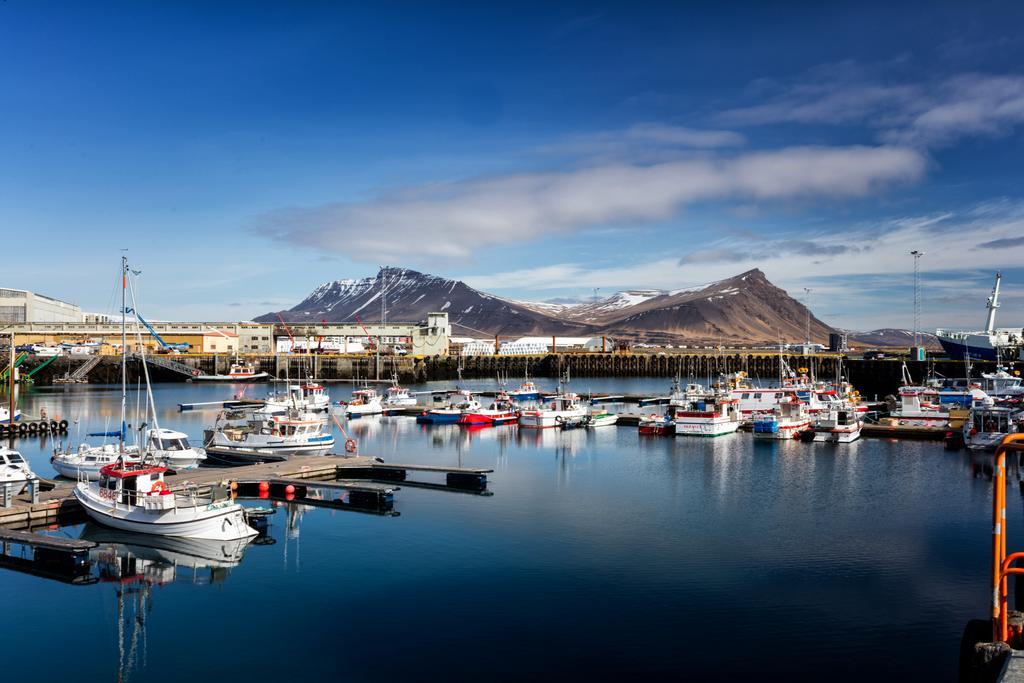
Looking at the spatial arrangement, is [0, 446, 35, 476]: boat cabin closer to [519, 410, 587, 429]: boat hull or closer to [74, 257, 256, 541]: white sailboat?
[74, 257, 256, 541]: white sailboat

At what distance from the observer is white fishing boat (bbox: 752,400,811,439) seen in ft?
159

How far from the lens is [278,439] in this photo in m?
39.4

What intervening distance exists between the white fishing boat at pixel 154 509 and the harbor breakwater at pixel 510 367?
2754 inches

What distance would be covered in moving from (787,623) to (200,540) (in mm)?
15545

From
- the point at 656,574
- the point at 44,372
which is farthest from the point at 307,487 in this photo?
the point at 44,372

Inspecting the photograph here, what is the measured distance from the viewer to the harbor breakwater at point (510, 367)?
10856 centimetres

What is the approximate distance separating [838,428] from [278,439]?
30.5 m

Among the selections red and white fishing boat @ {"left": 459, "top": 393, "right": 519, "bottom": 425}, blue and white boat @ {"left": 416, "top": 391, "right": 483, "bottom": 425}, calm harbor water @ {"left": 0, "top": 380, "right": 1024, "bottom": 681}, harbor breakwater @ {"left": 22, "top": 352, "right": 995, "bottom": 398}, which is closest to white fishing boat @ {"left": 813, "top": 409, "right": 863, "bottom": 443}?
calm harbor water @ {"left": 0, "top": 380, "right": 1024, "bottom": 681}

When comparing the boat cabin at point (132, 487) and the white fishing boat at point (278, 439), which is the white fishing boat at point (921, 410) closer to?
the white fishing boat at point (278, 439)

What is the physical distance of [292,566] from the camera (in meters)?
21.2

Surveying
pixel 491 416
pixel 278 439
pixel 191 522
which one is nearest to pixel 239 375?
pixel 491 416

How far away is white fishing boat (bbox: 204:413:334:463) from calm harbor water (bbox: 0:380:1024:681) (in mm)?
9766

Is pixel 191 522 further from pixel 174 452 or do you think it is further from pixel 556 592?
pixel 174 452

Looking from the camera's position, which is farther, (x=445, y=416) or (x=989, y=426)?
(x=445, y=416)
